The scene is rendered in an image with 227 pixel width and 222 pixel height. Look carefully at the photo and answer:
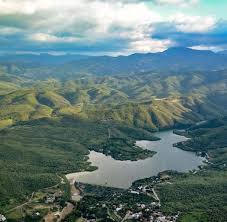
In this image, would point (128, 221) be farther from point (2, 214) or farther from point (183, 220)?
point (2, 214)

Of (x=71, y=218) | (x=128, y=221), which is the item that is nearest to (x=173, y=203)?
(x=128, y=221)

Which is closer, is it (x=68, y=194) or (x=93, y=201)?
(x=93, y=201)

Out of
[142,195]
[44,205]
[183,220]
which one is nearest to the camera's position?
[183,220]

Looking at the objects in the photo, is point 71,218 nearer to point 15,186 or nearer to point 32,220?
point 32,220

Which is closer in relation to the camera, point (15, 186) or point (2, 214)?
point (2, 214)

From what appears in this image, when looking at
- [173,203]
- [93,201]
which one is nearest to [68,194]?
[93,201]

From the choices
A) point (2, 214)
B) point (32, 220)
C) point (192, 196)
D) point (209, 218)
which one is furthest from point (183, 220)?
point (2, 214)

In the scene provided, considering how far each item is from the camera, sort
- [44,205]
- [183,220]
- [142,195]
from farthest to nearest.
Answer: [142,195]
[44,205]
[183,220]
